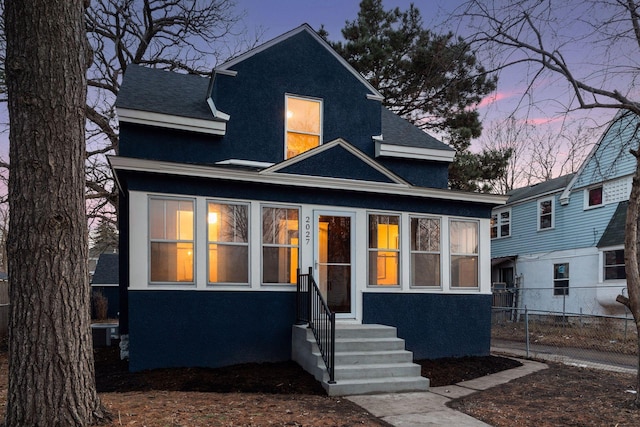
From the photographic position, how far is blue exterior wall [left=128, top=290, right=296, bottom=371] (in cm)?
698

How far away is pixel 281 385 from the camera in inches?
249

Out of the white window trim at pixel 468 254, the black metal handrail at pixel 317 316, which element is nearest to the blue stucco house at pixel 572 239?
the white window trim at pixel 468 254

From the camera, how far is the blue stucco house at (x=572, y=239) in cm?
1570

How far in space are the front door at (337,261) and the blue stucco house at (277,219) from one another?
0.08 ft

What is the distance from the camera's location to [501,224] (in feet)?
72.0

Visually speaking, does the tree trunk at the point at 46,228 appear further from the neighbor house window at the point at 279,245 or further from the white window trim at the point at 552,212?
the white window trim at the point at 552,212

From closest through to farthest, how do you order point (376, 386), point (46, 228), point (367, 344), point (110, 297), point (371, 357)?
point (46, 228) < point (376, 386) < point (371, 357) < point (367, 344) < point (110, 297)

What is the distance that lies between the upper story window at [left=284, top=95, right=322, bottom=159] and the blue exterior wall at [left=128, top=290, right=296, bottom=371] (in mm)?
3081

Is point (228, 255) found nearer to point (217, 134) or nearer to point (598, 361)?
point (217, 134)

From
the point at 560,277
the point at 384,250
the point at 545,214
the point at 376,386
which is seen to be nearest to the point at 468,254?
the point at 384,250

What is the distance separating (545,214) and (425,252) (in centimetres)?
1236

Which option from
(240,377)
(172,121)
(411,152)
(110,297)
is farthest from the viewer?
(110,297)

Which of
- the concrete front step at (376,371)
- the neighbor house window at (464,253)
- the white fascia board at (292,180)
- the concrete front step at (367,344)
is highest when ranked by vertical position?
the white fascia board at (292,180)

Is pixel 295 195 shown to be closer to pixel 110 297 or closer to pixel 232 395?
pixel 232 395
